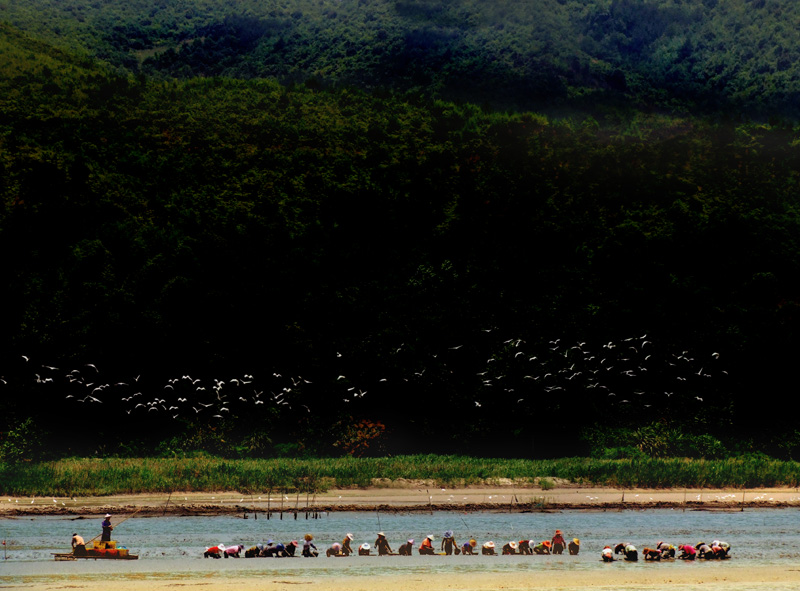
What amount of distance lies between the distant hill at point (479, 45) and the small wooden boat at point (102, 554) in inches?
2092

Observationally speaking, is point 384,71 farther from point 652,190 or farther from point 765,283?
point 765,283

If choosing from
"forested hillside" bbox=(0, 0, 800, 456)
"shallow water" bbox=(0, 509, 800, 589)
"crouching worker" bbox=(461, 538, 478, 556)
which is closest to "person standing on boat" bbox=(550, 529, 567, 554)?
"shallow water" bbox=(0, 509, 800, 589)

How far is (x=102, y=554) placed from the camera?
104 ft

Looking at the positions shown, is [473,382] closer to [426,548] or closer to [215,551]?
[426,548]

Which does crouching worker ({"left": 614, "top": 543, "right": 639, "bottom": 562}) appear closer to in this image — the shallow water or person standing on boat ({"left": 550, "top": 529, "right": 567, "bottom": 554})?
the shallow water

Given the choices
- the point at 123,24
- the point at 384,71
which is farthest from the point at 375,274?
the point at 123,24

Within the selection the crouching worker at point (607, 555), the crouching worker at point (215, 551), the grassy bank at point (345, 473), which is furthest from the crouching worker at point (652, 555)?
the crouching worker at point (215, 551)

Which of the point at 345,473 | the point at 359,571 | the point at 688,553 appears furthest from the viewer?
the point at 345,473

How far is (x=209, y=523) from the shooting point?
37156mm

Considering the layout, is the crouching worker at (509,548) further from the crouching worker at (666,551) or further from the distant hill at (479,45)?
the distant hill at (479,45)

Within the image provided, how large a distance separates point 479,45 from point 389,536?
64.7 metres

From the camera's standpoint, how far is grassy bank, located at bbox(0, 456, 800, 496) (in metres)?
40.5

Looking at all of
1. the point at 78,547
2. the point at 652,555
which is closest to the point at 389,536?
the point at 652,555

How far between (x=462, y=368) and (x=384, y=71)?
43279 mm
